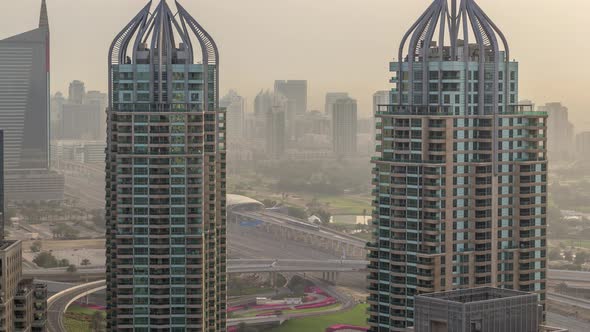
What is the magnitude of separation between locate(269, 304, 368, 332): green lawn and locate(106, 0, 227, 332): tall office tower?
20048mm

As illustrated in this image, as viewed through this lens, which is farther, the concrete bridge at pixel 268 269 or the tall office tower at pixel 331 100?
the tall office tower at pixel 331 100

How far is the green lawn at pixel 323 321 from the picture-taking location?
52.7 m

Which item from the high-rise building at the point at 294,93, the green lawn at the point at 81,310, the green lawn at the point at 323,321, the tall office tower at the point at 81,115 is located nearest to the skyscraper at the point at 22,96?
the tall office tower at the point at 81,115

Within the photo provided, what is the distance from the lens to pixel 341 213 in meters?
93.5

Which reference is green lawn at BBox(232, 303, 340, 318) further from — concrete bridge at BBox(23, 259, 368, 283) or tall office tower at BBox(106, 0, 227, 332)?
tall office tower at BBox(106, 0, 227, 332)

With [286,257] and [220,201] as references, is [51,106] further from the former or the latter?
[220,201]

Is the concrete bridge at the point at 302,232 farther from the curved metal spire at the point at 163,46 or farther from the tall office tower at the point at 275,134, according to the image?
the curved metal spire at the point at 163,46

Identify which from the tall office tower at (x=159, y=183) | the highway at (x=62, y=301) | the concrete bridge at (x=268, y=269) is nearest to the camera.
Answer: the tall office tower at (x=159, y=183)

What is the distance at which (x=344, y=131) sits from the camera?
341 ft

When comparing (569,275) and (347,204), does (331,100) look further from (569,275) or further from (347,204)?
(569,275)

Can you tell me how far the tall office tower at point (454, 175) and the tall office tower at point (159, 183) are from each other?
13.9 feet

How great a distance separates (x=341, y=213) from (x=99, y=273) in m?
32.3

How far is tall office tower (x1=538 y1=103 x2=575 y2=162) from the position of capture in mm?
83875

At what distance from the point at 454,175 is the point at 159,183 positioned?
6779mm
